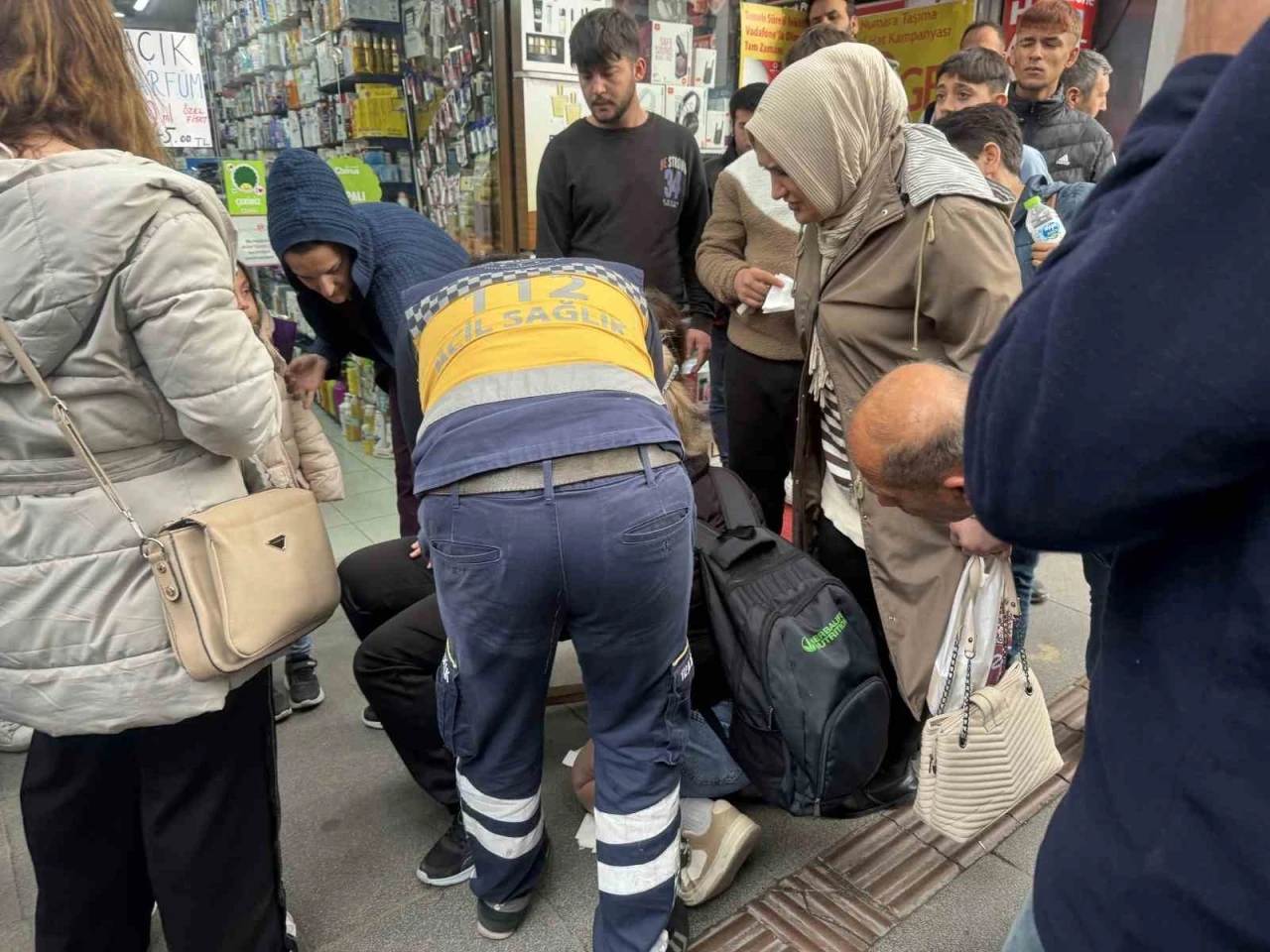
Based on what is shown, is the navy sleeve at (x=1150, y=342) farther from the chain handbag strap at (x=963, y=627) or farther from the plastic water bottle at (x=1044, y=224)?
the plastic water bottle at (x=1044, y=224)

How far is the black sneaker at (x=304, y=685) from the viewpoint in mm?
2607

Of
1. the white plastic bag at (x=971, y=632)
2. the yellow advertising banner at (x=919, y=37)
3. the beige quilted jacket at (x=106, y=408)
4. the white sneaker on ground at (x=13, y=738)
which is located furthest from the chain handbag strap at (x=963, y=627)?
the yellow advertising banner at (x=919, y=37)

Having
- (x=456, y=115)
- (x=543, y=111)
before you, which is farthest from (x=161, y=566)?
(x=456, y=115)

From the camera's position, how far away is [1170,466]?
485mm

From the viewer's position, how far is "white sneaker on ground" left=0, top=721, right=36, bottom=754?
238cm

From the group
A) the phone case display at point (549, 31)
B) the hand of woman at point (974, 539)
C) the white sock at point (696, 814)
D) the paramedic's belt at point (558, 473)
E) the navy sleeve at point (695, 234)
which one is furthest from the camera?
the phone case display at point (549, 31)

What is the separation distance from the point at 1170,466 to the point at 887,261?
4.22 feet

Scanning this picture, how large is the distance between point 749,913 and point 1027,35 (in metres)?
3.07

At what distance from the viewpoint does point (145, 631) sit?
128 cm

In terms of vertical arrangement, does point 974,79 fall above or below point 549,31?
below

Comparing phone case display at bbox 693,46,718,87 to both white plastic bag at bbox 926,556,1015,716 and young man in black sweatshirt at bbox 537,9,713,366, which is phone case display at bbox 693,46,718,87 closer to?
young man in black sweatshirt at bbox 537,9,713,366

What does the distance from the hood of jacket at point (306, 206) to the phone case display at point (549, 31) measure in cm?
179

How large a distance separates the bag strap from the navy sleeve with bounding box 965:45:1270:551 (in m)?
1.16

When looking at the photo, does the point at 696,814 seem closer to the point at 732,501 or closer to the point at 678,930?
the point at 678,930
